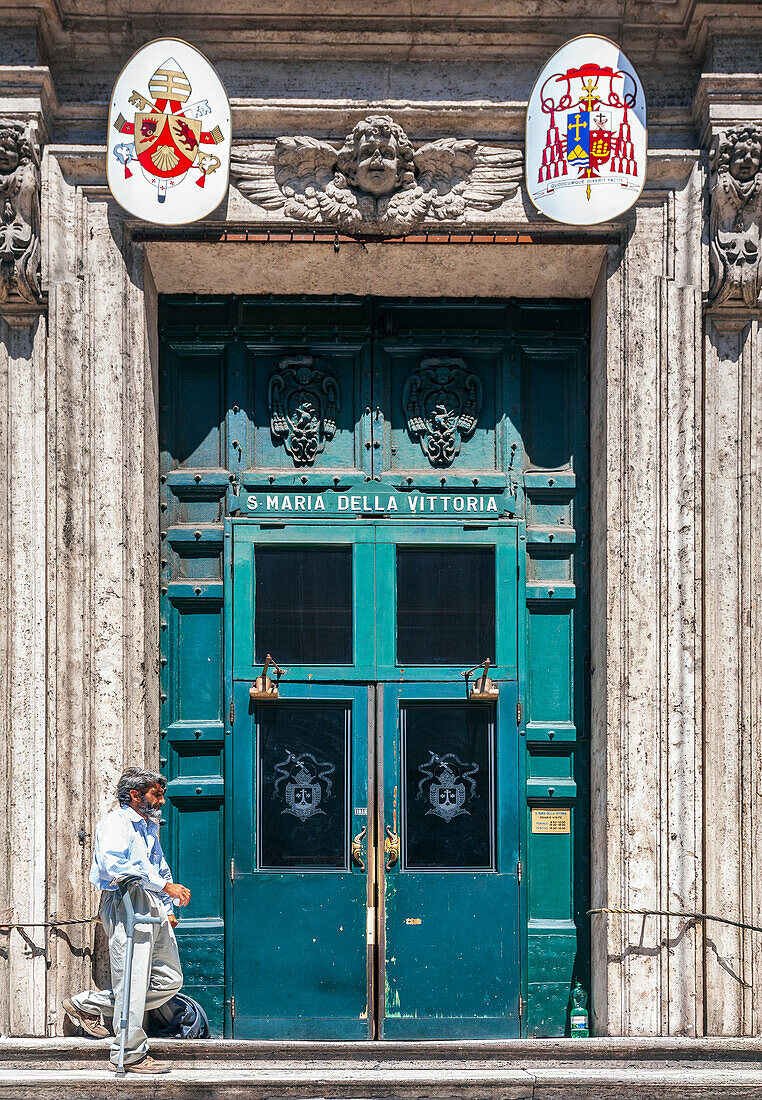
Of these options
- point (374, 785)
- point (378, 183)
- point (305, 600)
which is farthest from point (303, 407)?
point (374, 785)

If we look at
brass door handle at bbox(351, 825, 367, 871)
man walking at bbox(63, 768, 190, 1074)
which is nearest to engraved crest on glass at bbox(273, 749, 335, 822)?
brass door handle at bbox(351, 825, 367, 871)

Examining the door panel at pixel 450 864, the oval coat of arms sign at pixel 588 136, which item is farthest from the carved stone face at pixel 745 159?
the door panel at pixel 450 864

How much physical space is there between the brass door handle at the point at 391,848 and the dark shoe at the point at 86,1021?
1834 mm

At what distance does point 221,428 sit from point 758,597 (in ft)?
11.0

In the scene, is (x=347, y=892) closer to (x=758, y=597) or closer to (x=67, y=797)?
(x=67, y=797)

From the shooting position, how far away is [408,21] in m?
7.41

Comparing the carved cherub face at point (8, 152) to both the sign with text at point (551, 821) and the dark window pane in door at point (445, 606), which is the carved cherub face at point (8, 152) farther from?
the sign with text at point (551, 821)

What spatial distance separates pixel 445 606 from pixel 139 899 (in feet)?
8.31

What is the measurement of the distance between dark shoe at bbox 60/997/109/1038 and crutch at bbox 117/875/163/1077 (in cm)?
48

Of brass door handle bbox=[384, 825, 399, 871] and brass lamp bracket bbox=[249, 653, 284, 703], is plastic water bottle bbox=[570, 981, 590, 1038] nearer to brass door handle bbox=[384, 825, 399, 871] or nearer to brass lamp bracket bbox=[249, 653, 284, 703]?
brass door handle bbox=[384, 825, 399, 871]

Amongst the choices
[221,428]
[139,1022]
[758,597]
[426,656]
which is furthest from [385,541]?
[139,1022]

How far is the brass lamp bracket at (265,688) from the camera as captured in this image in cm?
754

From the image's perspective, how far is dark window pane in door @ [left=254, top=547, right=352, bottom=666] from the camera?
25.2 feet

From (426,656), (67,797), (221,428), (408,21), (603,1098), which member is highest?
(408,21)
